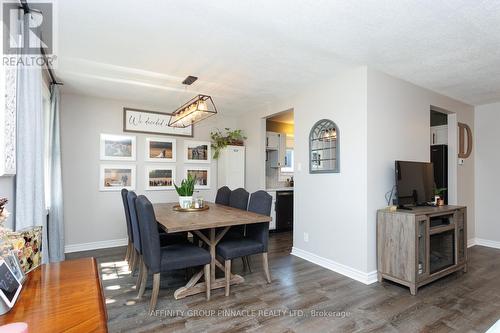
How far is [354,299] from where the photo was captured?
2.65m

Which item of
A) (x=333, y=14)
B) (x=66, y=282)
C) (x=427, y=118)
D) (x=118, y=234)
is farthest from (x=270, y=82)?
(x=118, y=234)

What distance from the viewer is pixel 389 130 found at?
10.9 ft

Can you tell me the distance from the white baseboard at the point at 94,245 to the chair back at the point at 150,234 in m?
2.56

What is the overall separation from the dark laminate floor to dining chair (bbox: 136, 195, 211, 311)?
0.75ft

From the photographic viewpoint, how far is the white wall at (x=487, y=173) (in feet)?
15.0

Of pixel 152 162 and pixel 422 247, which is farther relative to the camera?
pixel 152 162

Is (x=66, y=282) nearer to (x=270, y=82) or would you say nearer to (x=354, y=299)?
(x=354, y=299)

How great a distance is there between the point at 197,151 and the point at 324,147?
2.64m

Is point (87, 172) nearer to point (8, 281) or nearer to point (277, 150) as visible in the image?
point (277, 150)

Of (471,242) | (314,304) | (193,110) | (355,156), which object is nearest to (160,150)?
(193,110)

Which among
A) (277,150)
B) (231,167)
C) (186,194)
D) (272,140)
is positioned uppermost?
(272,140)

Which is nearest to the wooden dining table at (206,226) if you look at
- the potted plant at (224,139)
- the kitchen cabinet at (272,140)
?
the potted plant at (224,139)

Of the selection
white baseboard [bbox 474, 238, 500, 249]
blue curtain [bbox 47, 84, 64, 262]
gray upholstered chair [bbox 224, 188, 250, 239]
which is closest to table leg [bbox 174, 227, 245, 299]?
gray upholstered chair [bbox 224, 188, 250, 239]

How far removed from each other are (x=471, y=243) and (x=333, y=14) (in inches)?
192
